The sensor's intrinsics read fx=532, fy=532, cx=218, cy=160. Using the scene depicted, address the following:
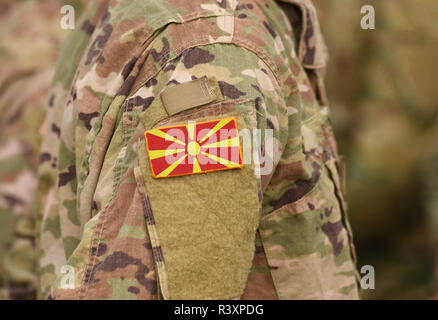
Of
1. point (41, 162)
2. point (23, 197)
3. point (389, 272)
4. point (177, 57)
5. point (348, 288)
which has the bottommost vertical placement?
point (389, 272)

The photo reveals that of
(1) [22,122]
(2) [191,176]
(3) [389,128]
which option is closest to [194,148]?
(2) [191,176]

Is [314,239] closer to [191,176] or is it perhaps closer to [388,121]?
[191,176]

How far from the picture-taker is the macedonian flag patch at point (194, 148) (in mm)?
707

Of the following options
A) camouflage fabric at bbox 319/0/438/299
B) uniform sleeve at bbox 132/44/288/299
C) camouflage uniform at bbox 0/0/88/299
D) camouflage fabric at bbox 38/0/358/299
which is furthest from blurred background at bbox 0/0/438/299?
uniform sleeve at bbox 132/44/288/299

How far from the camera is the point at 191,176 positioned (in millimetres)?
712

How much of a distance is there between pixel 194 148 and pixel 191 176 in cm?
4

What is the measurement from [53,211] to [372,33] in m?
2.38

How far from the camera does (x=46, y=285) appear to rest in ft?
3.22

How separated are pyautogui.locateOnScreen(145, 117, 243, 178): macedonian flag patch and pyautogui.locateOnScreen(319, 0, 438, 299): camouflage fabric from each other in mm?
2195

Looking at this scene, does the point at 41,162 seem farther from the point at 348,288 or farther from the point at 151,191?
the point at 348,288

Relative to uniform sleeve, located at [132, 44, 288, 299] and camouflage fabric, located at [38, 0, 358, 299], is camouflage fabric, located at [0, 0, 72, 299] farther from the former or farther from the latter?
uniform sleeve, located at [132, 44, 288, 299]

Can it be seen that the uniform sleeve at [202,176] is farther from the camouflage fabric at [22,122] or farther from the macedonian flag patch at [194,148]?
the camouflage fabric at [22,122]

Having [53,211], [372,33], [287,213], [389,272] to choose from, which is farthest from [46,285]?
[372,33]

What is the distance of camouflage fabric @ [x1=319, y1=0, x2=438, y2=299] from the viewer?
9.30 feet
